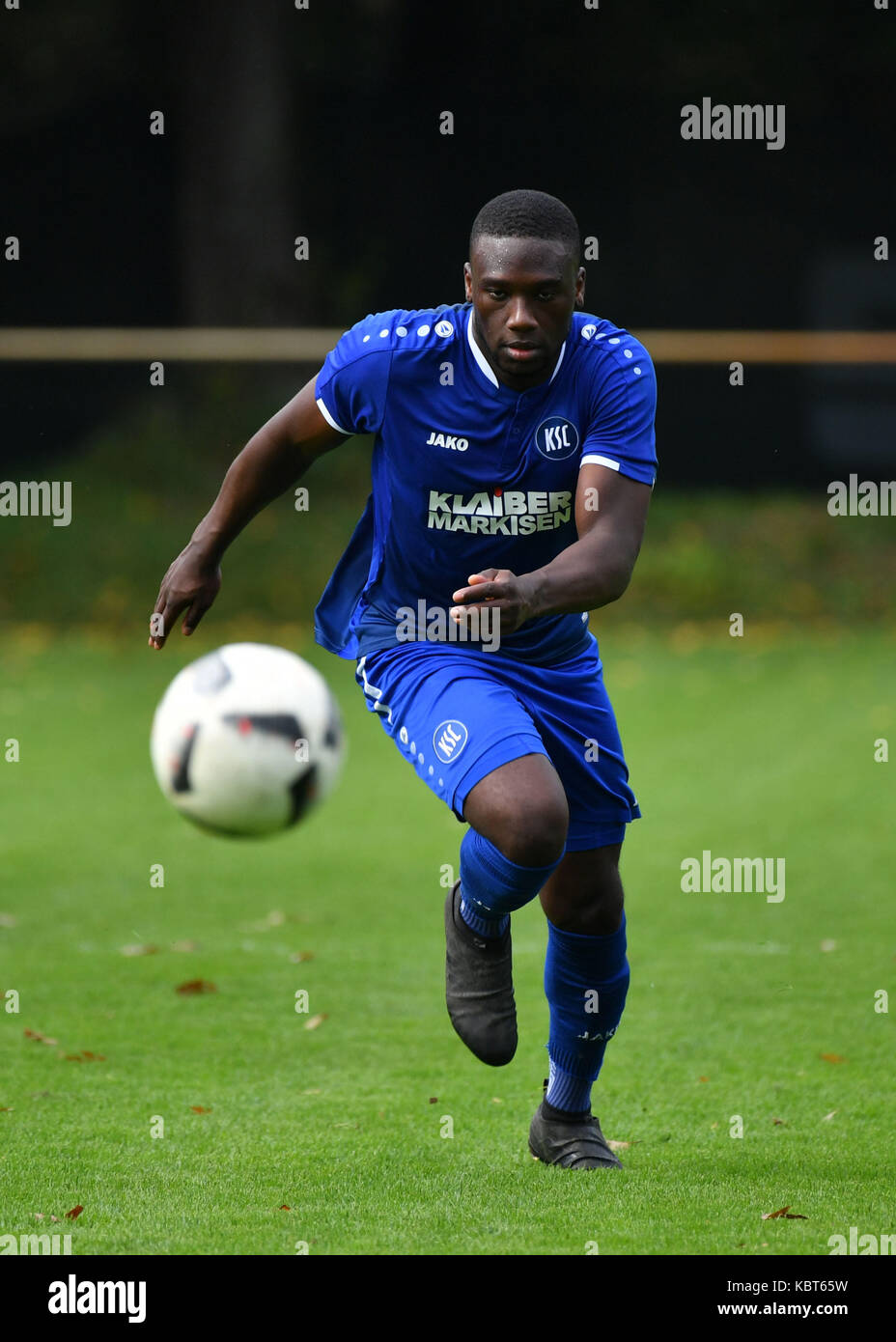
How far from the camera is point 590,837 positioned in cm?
410

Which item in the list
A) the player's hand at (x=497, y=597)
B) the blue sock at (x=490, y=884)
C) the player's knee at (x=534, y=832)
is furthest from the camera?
the blue sock at (x=490, y=884)

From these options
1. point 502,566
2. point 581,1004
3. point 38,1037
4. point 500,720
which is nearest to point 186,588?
point 502,566

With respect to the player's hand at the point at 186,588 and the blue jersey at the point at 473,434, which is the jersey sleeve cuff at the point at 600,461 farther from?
the player's hand at the point at 186,588

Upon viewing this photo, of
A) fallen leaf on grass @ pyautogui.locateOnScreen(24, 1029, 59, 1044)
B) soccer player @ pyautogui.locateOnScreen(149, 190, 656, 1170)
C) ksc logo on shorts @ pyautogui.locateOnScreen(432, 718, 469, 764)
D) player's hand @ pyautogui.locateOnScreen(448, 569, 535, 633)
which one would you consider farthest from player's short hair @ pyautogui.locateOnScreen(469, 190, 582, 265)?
fallen leaf on grass @ pyautogui.locateOnScreen(24, 1029, 59, 1044)

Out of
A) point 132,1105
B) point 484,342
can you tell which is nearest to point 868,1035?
point 132,1105

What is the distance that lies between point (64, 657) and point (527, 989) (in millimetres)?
8273

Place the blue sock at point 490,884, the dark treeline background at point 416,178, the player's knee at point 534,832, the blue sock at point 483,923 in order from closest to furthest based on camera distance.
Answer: the player's knee at point 534,832, the blue sock at point 490,884, the blue sock at point 483,923, the dark treeline background at point 416,178

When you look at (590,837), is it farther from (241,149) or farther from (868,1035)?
(241,149)

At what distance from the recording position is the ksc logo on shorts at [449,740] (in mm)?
3764

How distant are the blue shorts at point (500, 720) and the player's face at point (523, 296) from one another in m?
0.68

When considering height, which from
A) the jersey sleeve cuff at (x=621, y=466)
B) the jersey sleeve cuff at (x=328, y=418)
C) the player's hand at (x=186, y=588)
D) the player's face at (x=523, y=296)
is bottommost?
the player's hand at (x=186, y=588)

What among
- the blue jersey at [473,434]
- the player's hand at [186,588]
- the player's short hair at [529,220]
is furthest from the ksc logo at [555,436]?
the player's hand at [186,588]

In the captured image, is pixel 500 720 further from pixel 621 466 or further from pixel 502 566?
pixel 621 466

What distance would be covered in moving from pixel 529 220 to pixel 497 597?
0.90 metres
